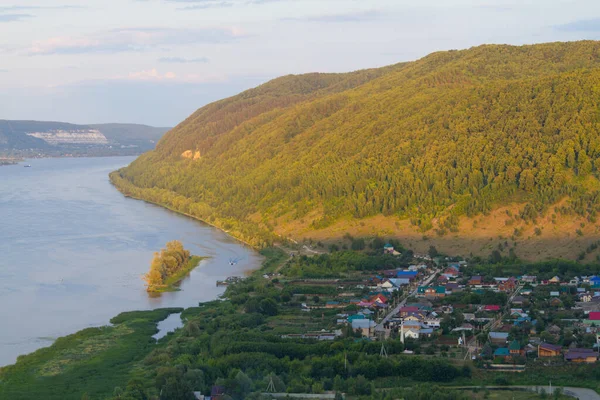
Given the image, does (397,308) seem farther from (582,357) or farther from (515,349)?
(582,357)

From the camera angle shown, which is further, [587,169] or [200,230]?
[200,230]

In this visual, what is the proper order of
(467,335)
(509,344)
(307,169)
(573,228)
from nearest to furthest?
(509,344) → (467,335) → (573,228) → (307,169)

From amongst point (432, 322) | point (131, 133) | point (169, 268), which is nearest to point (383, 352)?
point (432, 322)

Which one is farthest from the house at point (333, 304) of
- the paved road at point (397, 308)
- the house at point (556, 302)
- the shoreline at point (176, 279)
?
the shoreline at point (176, 279)

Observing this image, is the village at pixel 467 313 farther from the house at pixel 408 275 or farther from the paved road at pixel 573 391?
the paved road at pixel 573 391

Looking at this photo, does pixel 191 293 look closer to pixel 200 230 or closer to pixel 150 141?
pixel 200 230

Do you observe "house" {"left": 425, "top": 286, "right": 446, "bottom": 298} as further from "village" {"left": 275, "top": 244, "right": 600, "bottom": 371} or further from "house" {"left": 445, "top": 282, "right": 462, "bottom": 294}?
"house" {"left": 445, "top": 282, "right": 462, "bottom": 294}

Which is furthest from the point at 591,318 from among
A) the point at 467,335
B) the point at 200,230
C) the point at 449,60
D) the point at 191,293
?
the point at 449,60
